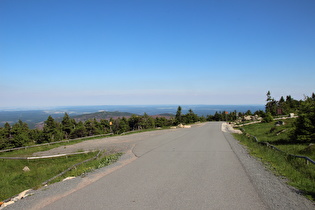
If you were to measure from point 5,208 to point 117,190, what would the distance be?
2.81m

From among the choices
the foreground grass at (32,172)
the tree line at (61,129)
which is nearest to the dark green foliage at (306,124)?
the foreground grass at (32,172)

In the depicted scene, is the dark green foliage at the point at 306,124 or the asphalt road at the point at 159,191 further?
the dark green foliage at the point at 306,124

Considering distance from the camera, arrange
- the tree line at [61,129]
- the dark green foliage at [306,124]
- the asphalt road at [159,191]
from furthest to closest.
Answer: the tree line at [61,129] < the dark green foliage at [306,124] < the asphalt road at [159,191]

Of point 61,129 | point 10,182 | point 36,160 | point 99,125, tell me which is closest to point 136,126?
point 99,125

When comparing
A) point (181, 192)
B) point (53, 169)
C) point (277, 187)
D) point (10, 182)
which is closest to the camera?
point (181, 192)

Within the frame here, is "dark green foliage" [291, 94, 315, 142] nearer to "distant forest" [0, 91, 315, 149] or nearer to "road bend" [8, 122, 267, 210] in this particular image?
"distant forest" [0, 91, 315, 149]

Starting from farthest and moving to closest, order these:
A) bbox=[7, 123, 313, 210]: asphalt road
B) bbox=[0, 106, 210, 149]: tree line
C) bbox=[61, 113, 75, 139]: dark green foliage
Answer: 1. bbox=[61, 113, 75, 139]: dark green foliage
2. bbox=[0, 106, 210, 149]: tree line
3. bbox=[7, 123, 313, 210]: asphalt road

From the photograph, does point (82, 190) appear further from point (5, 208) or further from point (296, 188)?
point (296, 188)

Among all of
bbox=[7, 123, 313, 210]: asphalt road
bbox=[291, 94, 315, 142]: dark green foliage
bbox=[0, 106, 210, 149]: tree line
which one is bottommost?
bbox=[0, 106, 210, 149]: tree line

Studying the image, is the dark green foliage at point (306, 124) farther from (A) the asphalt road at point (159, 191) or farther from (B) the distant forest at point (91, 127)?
(A) the asphalt road at point (159, 191)

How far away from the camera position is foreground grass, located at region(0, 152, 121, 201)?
31.5 ft

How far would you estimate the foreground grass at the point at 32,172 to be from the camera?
960 cm

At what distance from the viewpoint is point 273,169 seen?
888 cm

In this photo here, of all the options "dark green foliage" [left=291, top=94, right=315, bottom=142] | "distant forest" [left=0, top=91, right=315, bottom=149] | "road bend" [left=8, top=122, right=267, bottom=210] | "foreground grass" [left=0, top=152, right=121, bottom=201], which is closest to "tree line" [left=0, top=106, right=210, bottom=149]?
"distant forest" [left=0, top=91, right=315, bottom=149]
